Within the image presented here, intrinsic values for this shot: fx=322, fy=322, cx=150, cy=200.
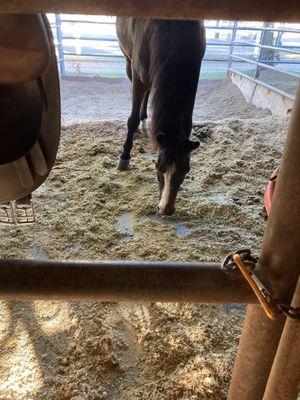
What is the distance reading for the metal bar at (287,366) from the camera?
68 cm

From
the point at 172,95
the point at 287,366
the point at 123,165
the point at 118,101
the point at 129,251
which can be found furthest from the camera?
the point at 118,101

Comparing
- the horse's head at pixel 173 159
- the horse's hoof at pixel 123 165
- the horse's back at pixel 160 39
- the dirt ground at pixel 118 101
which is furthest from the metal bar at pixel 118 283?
the dirt ground at pixel 118 101

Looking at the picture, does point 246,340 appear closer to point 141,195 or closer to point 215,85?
point 141,195

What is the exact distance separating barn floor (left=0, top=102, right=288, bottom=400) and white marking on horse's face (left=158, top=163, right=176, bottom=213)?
97mm

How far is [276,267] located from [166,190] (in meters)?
1.67

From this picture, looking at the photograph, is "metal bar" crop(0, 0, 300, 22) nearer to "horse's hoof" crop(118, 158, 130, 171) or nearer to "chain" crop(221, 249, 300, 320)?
"chain" crop(221, 249, 300, 320)

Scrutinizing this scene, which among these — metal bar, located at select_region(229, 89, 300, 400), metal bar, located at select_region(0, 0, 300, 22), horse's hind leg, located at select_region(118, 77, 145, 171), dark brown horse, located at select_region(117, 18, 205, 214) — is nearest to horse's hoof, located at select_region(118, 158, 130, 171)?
horse's hind leg, located at select_region(118, 77, 145, 171)

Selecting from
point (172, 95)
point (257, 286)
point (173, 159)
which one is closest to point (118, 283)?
point (257, 286)

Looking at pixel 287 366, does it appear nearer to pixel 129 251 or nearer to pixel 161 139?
pixel 129 251

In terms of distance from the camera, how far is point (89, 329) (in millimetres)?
1451

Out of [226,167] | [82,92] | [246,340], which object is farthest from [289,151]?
[82,92]

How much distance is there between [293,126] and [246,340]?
1.67 feet

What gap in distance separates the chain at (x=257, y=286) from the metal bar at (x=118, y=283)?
33 mm

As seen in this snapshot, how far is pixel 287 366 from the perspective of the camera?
0.71 m
